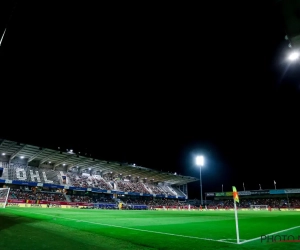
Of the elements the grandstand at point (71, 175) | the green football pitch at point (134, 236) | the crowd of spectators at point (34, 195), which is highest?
the grandstand at point (71, 175)

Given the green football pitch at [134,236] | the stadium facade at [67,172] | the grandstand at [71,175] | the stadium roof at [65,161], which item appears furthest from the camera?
the grandstand at [71,175]

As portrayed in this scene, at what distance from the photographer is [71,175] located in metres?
60.1

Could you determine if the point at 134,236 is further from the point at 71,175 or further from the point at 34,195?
the point at 71,175

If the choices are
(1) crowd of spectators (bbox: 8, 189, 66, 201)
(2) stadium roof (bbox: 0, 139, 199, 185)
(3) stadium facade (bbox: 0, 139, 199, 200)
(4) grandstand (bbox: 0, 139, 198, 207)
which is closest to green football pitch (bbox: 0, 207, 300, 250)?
(1) crowd of spectators (bbox: 8, 189, 66, 201)

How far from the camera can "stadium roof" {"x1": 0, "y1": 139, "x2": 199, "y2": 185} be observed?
1866 inches

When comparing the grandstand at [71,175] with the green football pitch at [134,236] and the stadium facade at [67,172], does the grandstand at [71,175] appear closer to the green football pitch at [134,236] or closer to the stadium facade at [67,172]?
the stadium facade at [67,172]

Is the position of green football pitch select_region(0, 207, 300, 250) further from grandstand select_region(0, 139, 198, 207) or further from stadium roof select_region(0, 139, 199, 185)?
stadium roof select_region(0, 139, 199, 185)

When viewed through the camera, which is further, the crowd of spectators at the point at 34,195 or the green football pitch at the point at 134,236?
the crowd of spectators at the point at 34,195

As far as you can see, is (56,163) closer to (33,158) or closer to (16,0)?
(33,158)

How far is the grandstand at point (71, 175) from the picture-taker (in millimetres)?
47816

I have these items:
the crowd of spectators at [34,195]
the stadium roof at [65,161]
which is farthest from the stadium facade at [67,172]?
the crowd of spectators at [34,195]

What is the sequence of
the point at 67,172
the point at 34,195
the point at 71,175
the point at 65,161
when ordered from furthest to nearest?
the point at 67,172
the point at 71,175
the point at 65,161
the point at 34,195

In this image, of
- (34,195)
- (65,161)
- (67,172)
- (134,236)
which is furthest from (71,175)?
(134,236)

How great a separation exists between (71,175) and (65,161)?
504 centimetres
